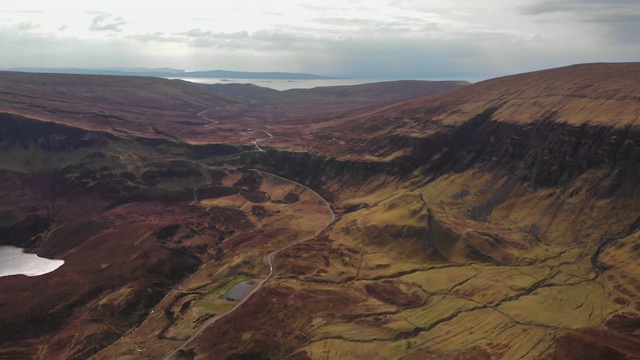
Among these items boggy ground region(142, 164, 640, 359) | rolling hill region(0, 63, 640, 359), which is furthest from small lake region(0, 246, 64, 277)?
boggy ground region(142, 164, 640, 359)

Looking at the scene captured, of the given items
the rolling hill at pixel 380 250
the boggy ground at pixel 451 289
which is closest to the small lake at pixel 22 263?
the rolling hill at pixel 380 250

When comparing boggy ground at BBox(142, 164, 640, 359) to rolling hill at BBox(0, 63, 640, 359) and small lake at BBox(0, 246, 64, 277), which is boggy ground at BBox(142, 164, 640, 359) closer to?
rolling hill at BBox(0, 63, 640, 359)

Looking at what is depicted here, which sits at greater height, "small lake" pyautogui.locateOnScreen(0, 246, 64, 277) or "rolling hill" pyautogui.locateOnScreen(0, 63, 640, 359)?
"rolling hill" pyautogui.locateOnScreen(0, 63, 640, 359)

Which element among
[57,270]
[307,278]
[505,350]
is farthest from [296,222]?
[505,350]

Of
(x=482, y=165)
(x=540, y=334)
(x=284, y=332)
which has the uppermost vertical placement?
(x=482, y=165)

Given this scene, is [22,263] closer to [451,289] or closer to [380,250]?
[380,250]

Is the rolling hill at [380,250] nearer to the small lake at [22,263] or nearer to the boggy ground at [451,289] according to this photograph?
the boggy ground at [451,289]

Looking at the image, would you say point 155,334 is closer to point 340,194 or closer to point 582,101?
point 340,194

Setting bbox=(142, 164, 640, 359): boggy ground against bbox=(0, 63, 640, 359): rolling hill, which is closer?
bbox=(142, 164, 640, 359): boggy ground

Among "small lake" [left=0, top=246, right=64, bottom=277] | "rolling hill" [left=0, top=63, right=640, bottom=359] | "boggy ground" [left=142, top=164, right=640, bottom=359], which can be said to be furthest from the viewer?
"small lake" [left=0, top=246, right=64, bottom=277]
